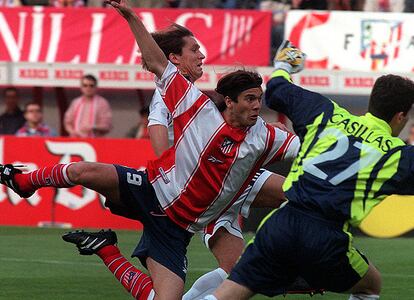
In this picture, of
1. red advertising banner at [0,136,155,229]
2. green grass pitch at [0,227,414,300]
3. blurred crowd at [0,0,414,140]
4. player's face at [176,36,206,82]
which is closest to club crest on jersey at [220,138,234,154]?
player's face at [176,36,206,82]

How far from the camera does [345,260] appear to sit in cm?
653

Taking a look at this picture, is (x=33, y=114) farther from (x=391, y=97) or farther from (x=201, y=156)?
(x=391, y=97)

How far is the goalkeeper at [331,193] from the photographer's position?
6.42 meters

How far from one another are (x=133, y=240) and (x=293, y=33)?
4.90 m

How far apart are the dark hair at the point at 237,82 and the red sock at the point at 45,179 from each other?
3.94 feet

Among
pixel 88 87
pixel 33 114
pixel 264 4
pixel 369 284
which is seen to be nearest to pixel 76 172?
pixel 369 284

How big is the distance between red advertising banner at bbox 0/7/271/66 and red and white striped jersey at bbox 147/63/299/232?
371 inches

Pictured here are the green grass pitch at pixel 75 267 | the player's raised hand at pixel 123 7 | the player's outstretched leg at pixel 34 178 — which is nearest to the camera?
the player's raised hand at pixel 123 7

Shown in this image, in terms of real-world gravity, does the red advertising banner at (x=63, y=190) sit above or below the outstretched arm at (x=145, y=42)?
below

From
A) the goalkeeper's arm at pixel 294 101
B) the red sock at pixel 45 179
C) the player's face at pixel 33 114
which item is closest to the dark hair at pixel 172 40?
the red sock at pixel 45 179

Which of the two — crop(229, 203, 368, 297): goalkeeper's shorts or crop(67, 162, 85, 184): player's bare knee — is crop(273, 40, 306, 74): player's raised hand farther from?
crop(67, 162, 85, 184): player's bare knee

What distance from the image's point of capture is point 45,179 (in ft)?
26.6

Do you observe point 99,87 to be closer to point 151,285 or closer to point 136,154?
point 136,154

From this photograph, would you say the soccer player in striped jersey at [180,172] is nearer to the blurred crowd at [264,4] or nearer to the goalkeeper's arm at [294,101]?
the goalkeeper's arm at [294,101]
